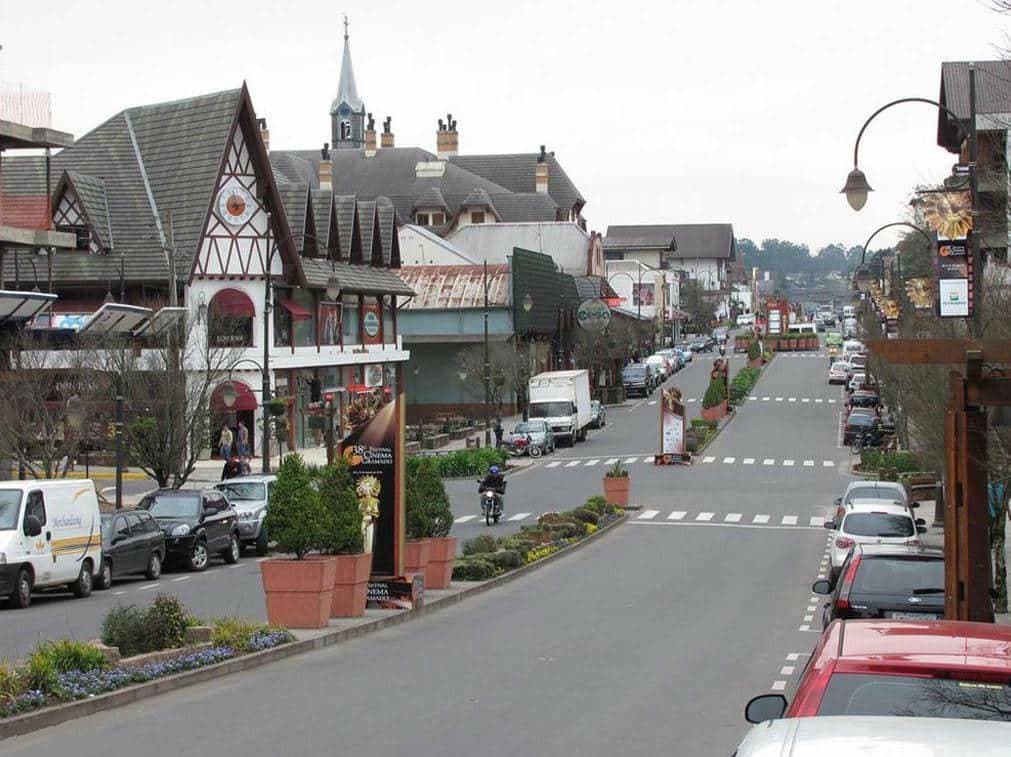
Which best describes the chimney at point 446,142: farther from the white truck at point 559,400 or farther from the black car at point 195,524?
the black car at point 195,524

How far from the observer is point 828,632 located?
7742 millimetres

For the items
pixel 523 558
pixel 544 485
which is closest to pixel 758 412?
pixel 544 485

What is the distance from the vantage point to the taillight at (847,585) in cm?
1637

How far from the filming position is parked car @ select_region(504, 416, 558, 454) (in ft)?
222

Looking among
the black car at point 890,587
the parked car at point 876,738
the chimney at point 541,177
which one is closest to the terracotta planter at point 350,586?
the black car at point 890,587

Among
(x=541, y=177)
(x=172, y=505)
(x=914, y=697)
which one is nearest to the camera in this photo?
(x=914, y=697)

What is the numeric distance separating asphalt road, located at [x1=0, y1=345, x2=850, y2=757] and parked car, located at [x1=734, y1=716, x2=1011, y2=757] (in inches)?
290

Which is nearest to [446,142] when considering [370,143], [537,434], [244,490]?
[370,143]

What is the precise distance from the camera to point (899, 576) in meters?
17.0

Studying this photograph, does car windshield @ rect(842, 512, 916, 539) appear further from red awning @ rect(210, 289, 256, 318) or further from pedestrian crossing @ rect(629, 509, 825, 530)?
red awning @ rect(210, 289, 256, 318)

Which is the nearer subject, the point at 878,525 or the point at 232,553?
the point at 878,525

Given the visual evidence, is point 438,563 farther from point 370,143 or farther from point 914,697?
point 370,143

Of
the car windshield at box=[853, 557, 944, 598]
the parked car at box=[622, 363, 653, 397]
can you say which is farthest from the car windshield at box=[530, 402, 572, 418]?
the car windshield at box=[853, 557, 944, 598]

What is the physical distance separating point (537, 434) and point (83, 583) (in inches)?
1639
